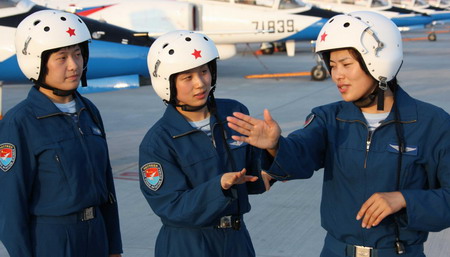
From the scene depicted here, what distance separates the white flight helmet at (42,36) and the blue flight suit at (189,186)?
2.28ft

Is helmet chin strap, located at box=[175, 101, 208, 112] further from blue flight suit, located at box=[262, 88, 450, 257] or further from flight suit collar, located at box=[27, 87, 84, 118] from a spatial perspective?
flight suit collar, located at box=[27, 87, 84, 118]

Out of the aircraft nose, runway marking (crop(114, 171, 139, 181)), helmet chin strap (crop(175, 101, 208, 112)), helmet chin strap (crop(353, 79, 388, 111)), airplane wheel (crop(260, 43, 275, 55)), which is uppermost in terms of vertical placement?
helmet chin strap (crop(353, 79, 388, 111))

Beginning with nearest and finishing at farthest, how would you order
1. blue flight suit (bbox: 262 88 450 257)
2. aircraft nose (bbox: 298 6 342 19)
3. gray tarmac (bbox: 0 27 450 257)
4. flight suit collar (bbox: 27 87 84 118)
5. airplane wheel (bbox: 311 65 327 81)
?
blue flight suit (bbox: 262 88 450 257) → flight suit collar (bbox: 27 87 84 118) → gray tarmac (bbox: 0 27 450 257) → airplane wheel (bbox: 311 65 327 81) → aircraft nose (bbox: 298 6 342 19)

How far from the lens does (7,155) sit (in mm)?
3203

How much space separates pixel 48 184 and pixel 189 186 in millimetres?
662

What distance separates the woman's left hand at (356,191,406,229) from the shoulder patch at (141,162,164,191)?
80 cm

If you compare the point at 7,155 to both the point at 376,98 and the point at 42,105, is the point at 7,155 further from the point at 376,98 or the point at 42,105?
the point at 376,98

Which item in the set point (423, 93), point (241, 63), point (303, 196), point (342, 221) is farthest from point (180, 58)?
point (241, 63)

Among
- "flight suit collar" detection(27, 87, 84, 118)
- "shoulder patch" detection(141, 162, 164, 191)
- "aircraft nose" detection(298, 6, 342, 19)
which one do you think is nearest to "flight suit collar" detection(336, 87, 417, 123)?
"shoulder patch" detection(141, 162, 164, 191)

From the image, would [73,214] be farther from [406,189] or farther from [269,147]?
[406,189]

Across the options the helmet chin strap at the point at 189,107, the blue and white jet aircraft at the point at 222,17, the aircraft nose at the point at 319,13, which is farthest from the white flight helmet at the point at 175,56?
the aircraft nose at the point at 319,13

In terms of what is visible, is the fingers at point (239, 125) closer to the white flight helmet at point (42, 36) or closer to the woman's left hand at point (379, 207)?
the woman's left hand at point (379, 207)

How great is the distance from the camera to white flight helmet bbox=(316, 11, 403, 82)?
292 centimetres

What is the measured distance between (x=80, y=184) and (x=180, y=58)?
2.41 ft
